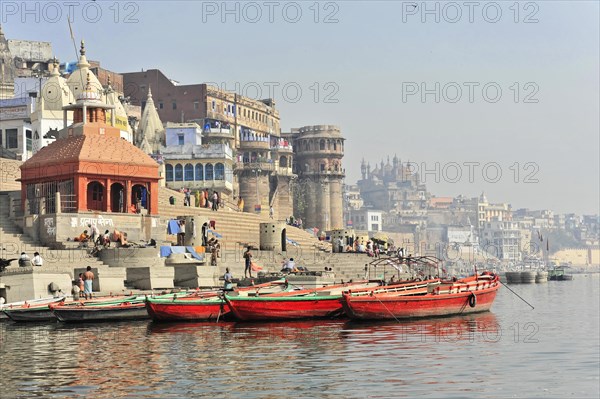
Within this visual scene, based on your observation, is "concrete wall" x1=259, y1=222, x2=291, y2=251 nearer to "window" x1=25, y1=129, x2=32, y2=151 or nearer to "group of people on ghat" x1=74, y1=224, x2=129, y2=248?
"group of people on ghat" x1=74, y1=224, x2=129, y2=248

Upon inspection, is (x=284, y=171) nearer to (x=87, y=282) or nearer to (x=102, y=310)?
(x=87, y=282)

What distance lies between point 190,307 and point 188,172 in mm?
45985

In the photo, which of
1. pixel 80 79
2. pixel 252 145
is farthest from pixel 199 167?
pixel 252 145

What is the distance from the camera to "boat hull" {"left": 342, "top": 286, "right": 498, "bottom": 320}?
30969mm

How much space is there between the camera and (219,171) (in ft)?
247

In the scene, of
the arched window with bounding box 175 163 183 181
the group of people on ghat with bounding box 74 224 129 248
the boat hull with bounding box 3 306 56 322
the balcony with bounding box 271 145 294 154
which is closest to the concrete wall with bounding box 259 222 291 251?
the group of people on ghat with bounding box 74 224 129 248

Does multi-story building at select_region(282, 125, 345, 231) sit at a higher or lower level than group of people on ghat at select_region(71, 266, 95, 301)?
higher

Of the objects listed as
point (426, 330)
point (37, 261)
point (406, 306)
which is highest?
point (37, 261)

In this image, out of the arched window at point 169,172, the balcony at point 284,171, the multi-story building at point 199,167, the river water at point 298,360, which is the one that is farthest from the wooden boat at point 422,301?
the balcony at point 284,171

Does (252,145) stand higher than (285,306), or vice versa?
(252,145)

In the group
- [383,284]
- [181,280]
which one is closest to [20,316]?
[181,280]

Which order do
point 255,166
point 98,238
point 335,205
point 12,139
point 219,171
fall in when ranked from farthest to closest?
point 335,205
point 255,166
point 219,171
point 12,139
point 98,238

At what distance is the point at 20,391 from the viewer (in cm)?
1839

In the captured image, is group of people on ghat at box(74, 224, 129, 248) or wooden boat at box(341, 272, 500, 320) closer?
wooden boat at box(341, 272, 500, 320)
